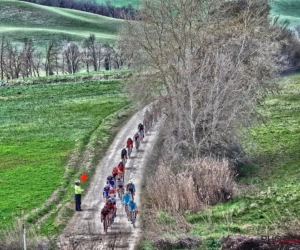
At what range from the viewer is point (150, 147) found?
45.9 meters

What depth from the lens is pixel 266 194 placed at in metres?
31.2

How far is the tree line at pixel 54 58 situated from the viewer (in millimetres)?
105750

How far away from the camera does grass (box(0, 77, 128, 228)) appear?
124 ft

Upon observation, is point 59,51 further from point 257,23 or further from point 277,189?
point 277,189

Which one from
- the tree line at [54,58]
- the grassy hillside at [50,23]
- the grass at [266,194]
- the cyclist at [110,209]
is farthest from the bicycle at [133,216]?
the grassy hillside at [50,23]

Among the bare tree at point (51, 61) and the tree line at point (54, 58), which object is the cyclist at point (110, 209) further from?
the bare tree at point (51, 61)

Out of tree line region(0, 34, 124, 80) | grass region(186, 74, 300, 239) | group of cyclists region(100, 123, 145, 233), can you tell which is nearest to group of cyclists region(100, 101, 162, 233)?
group of cyclists region(100, 123, 145, 233)

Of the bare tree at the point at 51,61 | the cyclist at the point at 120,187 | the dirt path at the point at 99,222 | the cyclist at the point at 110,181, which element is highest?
the bare tree at the point at 51,61

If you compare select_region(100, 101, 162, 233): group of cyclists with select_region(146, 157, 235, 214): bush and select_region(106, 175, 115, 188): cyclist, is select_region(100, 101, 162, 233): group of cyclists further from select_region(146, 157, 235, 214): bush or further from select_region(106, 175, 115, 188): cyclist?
select_region(146, 157, 235, 214): bush

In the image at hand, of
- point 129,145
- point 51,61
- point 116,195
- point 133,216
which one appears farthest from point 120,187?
point 51,61

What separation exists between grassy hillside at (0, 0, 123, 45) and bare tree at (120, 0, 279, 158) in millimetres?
93666

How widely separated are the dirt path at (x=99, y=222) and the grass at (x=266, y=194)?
3.29 meters

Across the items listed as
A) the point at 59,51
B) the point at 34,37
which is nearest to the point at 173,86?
the point at 59,51

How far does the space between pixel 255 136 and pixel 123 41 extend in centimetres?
1393
